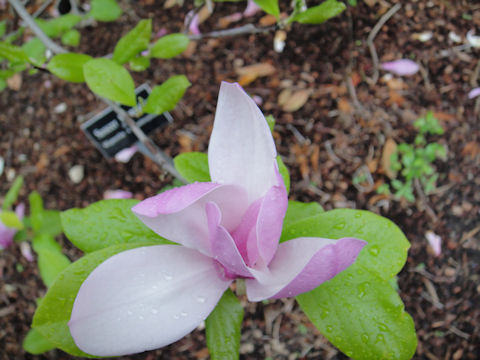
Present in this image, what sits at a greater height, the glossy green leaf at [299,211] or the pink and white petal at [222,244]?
the pink and white petal at [222,244]


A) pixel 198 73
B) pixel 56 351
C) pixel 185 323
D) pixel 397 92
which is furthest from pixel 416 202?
pixel 56 351

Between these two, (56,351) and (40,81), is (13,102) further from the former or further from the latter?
(56,351)

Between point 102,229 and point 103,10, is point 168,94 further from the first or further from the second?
point 103,10

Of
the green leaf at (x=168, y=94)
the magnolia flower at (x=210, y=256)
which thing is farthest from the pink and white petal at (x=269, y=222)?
the green leaf at (x=168, y=94)

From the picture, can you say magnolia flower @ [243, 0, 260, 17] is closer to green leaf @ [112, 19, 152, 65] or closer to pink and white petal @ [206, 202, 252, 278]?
green leaf @ [112, 19, 152, 65]

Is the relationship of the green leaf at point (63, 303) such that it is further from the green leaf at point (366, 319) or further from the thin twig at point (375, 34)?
the thin twig at point (375, 34)

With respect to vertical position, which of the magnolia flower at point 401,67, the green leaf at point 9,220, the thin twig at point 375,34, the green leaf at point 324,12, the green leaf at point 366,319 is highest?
the green leaf at point 324,12

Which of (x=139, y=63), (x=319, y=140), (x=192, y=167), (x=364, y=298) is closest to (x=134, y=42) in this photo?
(x=139, y=63)
